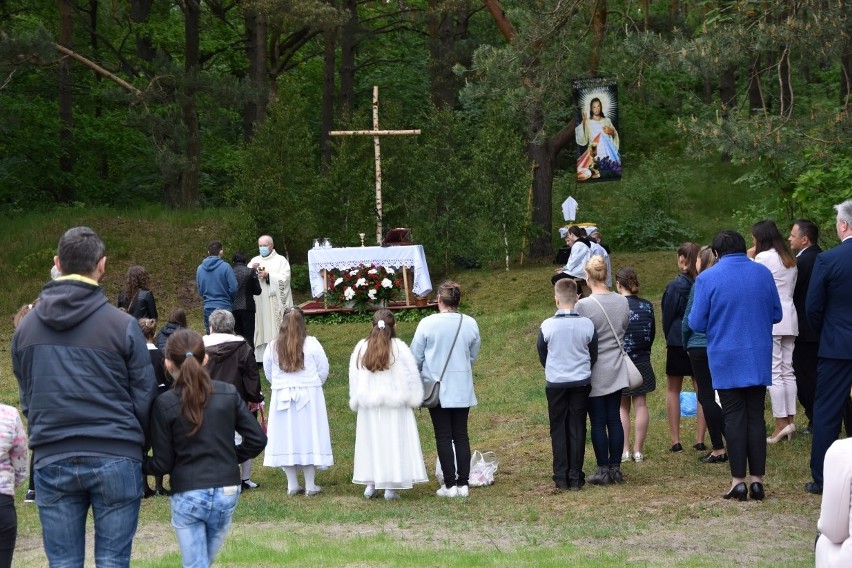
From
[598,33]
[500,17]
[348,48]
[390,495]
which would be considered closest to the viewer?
[390,495]

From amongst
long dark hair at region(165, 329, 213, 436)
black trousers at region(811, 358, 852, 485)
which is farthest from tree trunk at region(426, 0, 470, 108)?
long dark hair at region(165, 329, 213, 436)

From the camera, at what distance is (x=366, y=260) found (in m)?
21.8

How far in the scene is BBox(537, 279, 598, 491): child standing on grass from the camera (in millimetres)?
Answer: 9469

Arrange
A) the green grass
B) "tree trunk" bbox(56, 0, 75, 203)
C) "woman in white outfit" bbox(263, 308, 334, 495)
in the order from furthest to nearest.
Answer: "tree trunk" bbox(56, 0, 75, 203) < "woman in white outfit" bbox(263, 308, 334, 495) < the green grass

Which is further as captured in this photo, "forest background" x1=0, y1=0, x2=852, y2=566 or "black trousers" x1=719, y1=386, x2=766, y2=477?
"black trousers" x1=719, y1=386, x2=766, y2=477

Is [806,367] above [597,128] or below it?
below

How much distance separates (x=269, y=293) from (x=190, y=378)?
11.9 meters

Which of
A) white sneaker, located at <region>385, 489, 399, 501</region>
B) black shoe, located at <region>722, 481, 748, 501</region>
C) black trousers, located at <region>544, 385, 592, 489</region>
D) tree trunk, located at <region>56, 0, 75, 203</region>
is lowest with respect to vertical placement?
white sneaker, located at <region>385, 489, 399, 501</region>

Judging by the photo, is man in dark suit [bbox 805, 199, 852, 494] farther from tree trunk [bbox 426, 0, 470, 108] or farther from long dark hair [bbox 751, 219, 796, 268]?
tree trunk [bbox 426, 0, 470, 108]

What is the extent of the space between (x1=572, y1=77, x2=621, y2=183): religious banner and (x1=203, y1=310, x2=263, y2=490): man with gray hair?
1603 centimetres

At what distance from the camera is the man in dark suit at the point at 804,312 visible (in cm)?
981

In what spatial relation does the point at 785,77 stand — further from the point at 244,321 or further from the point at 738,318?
the point at 244,321

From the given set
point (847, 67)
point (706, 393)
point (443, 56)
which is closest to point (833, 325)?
point (706, 393)

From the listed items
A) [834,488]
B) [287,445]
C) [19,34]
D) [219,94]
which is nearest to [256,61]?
[219,94]
